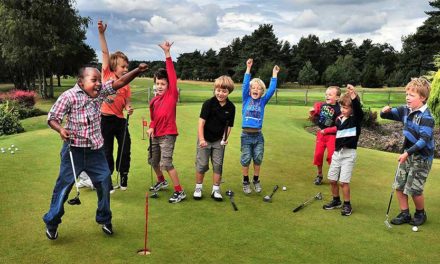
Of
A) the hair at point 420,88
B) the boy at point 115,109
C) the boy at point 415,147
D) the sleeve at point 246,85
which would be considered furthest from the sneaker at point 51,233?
the hair at point 420,88

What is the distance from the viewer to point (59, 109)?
4742mm

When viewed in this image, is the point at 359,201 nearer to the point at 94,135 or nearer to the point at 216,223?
the point at 216,223

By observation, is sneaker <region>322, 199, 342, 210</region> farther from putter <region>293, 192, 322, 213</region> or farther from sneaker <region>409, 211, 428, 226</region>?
sneaker <region>409, 211, 428, 226</region>

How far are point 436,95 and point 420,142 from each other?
1218 centimetres

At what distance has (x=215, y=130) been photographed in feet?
21.6

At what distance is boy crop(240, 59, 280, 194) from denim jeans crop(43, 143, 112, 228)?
2.75 meters

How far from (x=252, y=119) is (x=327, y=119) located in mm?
1540

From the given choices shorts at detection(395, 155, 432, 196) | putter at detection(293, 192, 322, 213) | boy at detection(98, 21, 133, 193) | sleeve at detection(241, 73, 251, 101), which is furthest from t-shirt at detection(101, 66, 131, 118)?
shorts at detection(395, 155, 432, 196)

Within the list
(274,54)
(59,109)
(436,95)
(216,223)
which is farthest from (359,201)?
(274,54)

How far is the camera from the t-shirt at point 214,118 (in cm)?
658

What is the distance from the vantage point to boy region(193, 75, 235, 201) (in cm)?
654

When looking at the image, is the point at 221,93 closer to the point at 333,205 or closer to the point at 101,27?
the point at 101,27

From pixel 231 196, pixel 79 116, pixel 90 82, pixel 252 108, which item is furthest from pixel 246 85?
pixel 79 116

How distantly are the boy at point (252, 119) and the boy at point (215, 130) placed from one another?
51 centimetres
